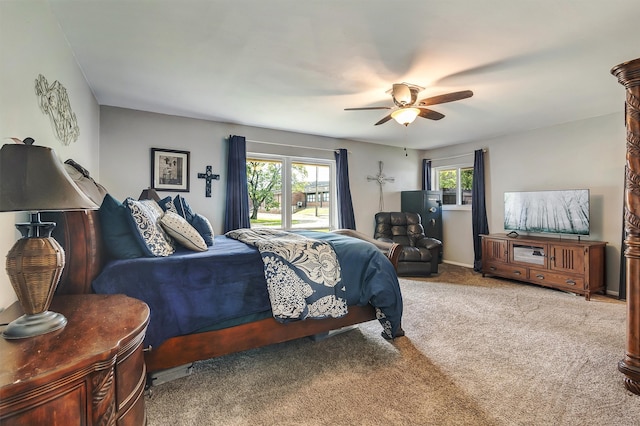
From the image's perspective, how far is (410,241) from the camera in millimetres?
5160

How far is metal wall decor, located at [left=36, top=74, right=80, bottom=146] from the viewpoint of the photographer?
163cm

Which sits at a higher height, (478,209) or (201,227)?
(478,209)

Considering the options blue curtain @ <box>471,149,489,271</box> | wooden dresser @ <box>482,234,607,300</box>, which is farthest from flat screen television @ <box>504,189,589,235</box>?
blue curtain @ <box>471,149,489,271</box>

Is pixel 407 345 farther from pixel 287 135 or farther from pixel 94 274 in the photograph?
pixel 287 135

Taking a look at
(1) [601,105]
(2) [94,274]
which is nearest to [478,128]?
(1) [601,105]

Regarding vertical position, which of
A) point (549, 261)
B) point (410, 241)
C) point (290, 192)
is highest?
point (290, 192)

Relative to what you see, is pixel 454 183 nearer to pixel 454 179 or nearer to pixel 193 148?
pixel 454 179

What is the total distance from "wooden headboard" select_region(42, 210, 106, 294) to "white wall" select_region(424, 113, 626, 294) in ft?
15.8

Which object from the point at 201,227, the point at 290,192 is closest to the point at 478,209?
the point at 290,192

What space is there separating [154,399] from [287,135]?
3.78 meters

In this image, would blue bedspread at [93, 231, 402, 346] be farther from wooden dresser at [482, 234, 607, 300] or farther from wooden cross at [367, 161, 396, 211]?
wooden cross at [367, 161, 396, 211]

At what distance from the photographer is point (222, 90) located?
3008 mm

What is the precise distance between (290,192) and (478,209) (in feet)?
10.9

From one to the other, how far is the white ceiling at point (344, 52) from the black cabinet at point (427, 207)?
2.17 m
